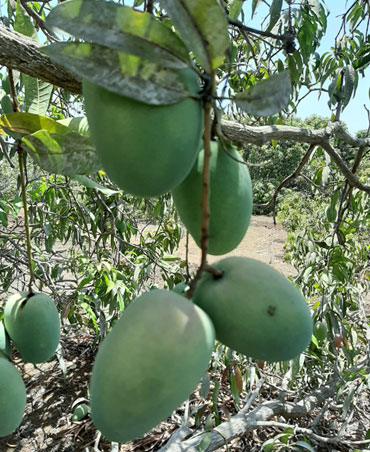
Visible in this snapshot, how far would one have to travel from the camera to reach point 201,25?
0.43m

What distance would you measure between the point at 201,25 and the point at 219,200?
218 millimetres

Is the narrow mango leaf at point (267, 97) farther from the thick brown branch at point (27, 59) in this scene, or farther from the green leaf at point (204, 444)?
the green leaf at point (204, 444)

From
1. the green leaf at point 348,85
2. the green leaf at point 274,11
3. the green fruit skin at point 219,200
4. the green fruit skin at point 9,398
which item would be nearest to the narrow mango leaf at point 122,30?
the green fruit skin at point 219,200

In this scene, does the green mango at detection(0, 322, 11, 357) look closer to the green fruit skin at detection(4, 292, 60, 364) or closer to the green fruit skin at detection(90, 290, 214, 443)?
the green fruit skin at detection(4, 292, 60, 364)

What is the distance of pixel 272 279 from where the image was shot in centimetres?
49

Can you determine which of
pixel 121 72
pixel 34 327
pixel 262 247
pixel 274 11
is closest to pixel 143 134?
pixel 121 72

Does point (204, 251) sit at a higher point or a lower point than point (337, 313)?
higher

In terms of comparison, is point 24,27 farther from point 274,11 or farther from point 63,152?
point 274,11

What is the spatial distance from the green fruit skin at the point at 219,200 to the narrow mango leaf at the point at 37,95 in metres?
0.40

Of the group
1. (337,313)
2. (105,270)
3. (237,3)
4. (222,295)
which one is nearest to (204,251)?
(222,295)

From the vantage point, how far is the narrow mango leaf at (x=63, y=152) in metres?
0.63

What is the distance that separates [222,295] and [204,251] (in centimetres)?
8

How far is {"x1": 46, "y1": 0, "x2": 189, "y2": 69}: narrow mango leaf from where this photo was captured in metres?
0.42

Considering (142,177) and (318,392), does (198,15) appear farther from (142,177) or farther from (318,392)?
(318,392)
